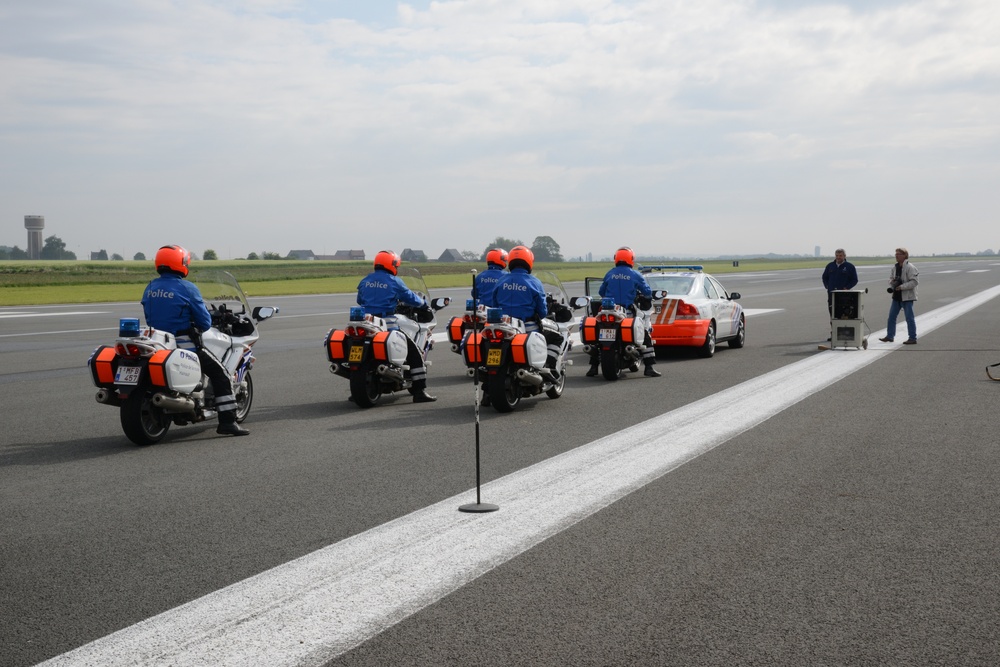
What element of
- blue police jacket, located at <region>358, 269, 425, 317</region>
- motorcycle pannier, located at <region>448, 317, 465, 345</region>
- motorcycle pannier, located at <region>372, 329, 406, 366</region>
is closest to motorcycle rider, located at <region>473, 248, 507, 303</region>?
motorcycle pannier, located at <region>448, 317, 465, 345</region>

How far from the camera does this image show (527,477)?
24.1 ft

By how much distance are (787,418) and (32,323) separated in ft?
72.5

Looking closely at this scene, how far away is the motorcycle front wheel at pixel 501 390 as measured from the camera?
1077 cm

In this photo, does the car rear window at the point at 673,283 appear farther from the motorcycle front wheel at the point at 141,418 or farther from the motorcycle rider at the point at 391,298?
the motorcycle front wheel at the point at 141,418

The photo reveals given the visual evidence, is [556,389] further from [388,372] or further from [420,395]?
[388,372]

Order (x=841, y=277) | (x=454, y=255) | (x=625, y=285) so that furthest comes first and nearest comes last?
(x=454, y=255)
(x=841, y=277)
(x=625, y=285)

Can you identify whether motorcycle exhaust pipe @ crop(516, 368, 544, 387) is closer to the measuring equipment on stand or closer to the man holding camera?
the measuring equipment on stand

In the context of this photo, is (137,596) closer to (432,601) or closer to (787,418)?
(432,601)

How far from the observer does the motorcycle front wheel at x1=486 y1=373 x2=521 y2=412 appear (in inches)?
424

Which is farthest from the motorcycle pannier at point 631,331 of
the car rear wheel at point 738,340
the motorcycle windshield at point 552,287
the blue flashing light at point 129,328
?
the blue flashing light at point 129,328

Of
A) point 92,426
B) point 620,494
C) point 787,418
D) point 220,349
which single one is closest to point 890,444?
point 787,418

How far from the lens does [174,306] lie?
912 cm

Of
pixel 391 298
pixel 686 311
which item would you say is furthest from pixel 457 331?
pixel 686 311

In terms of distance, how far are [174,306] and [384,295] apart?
293cm
